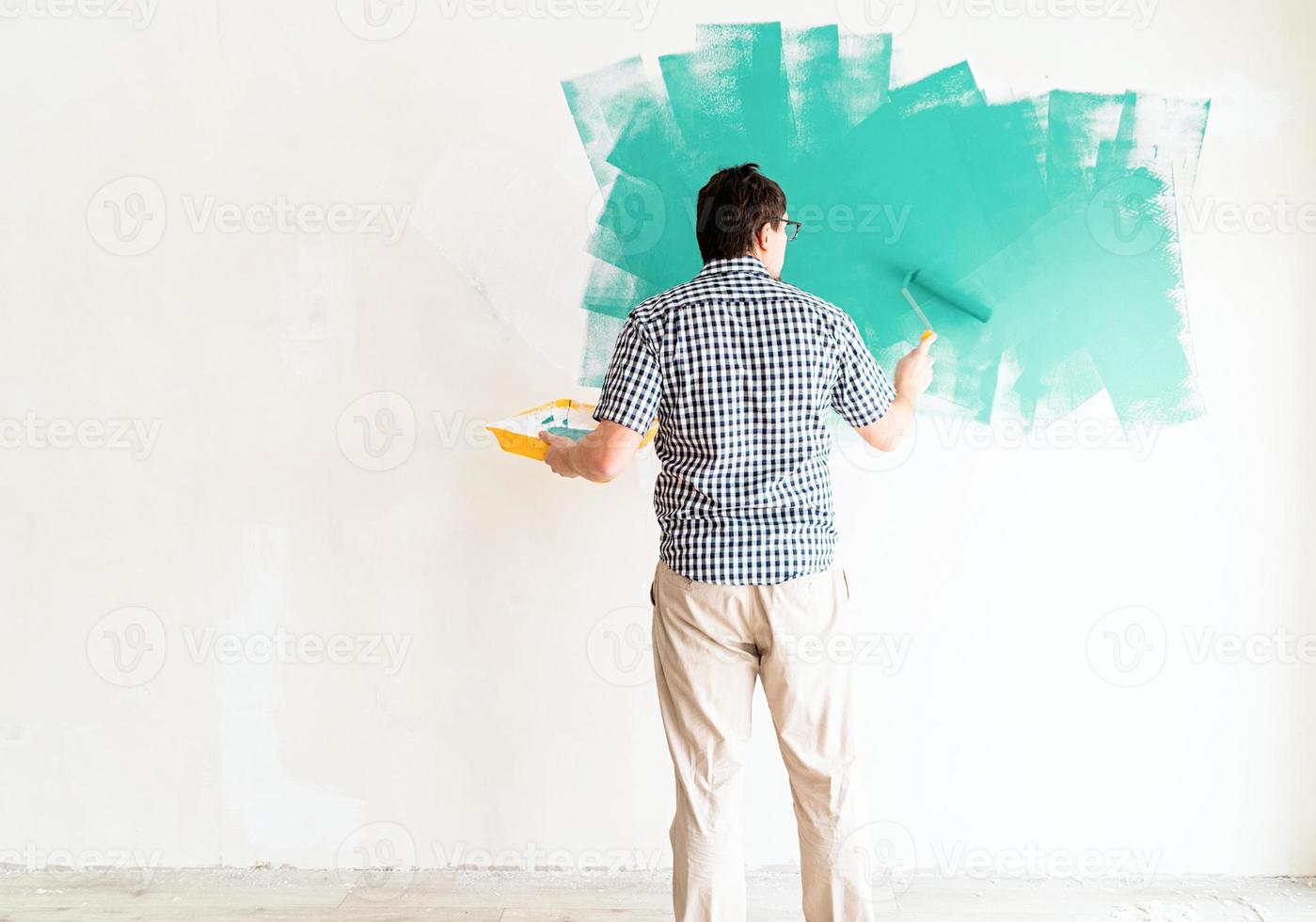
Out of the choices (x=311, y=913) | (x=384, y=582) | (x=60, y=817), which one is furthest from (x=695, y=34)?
(x=60, y=817)

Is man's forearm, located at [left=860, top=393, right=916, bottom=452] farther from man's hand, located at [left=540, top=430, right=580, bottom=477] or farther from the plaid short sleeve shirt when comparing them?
man's hand, located at [left=540, top=430, right=580, bottom=477]

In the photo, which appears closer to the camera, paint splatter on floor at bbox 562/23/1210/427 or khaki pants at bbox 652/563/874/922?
khaki pants at bbox 652/563/874/922

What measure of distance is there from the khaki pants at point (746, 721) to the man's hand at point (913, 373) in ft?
1.28

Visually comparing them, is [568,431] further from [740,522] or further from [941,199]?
[941,199]

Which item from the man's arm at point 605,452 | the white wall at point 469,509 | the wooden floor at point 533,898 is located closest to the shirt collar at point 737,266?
the man's arm at point 605,452

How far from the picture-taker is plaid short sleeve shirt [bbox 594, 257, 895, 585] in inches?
56.3

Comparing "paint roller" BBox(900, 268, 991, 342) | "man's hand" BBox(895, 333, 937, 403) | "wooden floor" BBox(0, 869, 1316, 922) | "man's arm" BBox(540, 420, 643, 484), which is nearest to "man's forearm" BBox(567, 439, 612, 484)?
"man's arm" BBox(540, 420, 643, 484)

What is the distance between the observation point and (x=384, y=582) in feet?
6.42

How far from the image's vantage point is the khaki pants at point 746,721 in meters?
1.46

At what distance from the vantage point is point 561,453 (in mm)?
1585

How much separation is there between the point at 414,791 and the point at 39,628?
2.86 ft

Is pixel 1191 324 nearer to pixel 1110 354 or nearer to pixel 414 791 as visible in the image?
pixel 1110 354

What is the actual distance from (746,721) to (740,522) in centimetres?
34

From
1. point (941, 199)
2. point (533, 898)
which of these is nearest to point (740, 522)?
point (941, 199)
